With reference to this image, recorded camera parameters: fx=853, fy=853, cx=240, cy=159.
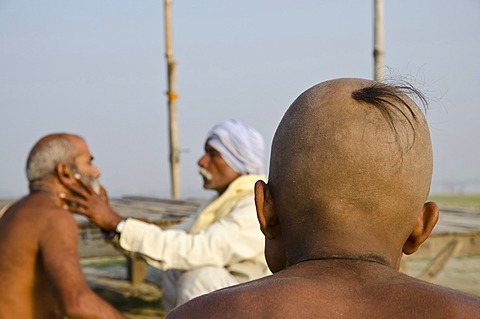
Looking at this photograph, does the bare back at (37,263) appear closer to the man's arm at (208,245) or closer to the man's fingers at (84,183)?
the man's fingers at (84,183)

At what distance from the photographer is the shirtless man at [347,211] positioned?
162 centimetres

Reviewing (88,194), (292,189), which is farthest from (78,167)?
(292,189)

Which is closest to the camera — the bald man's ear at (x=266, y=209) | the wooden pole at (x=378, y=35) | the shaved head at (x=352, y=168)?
the shaved head at (x=352, y=168)

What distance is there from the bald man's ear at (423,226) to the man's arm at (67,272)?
7.02ft

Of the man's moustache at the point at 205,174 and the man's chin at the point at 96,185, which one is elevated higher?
the man's chin at the point at 96,185

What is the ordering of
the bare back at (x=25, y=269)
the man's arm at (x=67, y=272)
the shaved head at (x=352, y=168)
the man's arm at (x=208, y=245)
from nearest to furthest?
the shaved head at (x=352, y=168) < the man's arm at (x=67, y=272) < the bare back at (x=25, y=269) < the man's arm at (x=208, y=245)

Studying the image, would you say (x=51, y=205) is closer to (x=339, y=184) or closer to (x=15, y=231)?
(x=15, y=231)

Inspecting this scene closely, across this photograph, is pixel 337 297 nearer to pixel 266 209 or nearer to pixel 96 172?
pixel 266 209

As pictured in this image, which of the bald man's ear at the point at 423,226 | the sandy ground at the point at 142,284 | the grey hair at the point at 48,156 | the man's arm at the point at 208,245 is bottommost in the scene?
the sandy ground at the point at 142,284

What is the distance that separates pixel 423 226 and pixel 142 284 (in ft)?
24.5

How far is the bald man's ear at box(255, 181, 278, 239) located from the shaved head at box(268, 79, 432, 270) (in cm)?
5

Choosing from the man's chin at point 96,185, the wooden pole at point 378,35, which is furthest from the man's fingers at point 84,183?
the wooden pole at point 378,35

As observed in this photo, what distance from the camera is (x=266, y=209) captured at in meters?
1.86

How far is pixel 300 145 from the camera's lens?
5.72 ft
